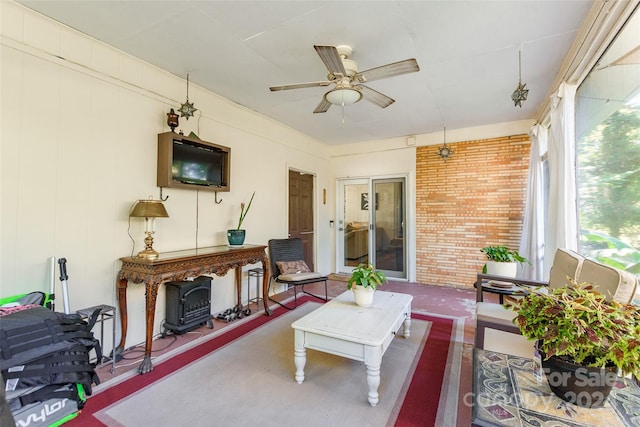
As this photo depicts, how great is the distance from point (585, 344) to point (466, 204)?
13.2 ft

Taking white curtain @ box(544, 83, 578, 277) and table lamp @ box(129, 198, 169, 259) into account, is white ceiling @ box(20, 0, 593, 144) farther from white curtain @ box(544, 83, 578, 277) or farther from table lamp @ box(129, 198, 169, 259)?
table lamp @ box(129, 198, 169, 259)

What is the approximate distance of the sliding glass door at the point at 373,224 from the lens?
5.28 meters

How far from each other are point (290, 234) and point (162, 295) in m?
2.34

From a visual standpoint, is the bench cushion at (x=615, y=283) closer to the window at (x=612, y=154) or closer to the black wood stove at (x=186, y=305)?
the window at (x=612, y=154)

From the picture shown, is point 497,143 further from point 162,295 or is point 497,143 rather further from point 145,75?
point 162,295

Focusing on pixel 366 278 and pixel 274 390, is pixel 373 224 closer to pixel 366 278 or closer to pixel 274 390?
pixel 366 278

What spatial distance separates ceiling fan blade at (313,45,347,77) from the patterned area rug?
7.56 feet

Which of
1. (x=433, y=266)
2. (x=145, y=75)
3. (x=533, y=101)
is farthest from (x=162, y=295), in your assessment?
(x=533, y=101)

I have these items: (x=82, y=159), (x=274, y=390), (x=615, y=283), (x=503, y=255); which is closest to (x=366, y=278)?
(x=274, y=390)

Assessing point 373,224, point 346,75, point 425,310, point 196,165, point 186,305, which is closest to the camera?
point 346,75

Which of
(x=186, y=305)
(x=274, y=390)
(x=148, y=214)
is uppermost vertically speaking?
(x=148, y=214)

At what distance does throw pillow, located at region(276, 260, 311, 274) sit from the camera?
3.95m

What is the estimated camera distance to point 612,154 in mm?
1940

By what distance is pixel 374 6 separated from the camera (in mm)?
1895
